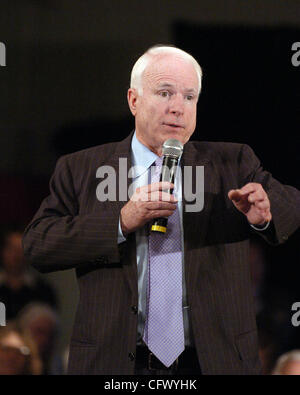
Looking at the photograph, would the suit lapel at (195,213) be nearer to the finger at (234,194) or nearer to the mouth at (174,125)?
the mouth at (174,125)

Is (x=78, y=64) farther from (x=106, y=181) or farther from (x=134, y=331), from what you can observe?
(x=134, y=331)

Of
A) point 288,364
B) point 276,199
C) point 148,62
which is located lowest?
point 288,364

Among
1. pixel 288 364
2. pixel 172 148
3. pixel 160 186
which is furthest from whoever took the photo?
pixel 288 364

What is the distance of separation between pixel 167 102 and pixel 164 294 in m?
0.66

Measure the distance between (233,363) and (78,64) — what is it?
1.36 m

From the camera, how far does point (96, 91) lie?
2.54m

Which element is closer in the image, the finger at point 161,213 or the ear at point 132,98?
the finger at point 161,213

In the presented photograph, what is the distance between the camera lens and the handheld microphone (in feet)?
5.96

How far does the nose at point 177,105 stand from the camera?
6.93 ft

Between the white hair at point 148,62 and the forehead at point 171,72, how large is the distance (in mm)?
26
